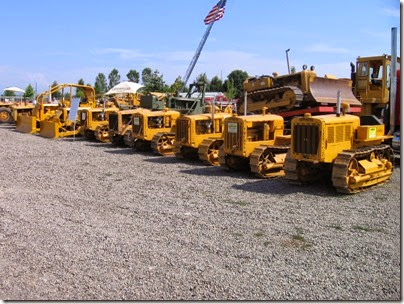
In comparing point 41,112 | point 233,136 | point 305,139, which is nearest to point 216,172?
point 233,136

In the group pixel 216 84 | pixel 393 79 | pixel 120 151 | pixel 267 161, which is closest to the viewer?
pixel 267 161

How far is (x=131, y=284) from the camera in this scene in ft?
13.7

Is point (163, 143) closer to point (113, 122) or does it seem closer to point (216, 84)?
point (113, 122)

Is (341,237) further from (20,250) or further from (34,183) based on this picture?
(34,183)

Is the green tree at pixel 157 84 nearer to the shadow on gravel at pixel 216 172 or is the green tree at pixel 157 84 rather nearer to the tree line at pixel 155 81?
the tree line at pixel 155 81

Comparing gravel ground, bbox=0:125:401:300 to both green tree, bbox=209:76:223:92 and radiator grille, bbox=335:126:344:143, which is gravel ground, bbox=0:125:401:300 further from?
green tree, bbox=209:76:223:92

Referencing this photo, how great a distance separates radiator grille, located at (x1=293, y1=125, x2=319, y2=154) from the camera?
27.8ft

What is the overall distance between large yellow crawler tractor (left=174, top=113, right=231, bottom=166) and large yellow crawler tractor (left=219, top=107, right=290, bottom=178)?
47.5 inches

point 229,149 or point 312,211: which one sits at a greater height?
point 229,149

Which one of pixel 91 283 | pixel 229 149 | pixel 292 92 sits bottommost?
pixel 91 283

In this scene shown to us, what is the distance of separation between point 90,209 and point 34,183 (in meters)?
2.90

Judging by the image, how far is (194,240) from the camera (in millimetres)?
5527

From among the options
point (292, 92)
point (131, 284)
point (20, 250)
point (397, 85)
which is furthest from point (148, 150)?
point (131, 284)

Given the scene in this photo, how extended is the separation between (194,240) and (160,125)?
10.4 metres
